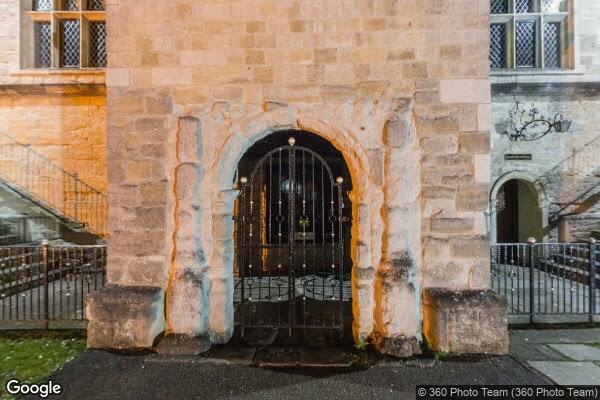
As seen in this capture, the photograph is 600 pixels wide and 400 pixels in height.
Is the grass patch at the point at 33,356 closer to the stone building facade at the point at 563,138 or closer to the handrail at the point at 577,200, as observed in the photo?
the stone building facade at the point at 563,138

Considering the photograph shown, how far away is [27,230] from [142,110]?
230 inches

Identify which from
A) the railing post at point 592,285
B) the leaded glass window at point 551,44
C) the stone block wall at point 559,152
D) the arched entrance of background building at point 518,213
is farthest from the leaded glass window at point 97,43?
the leaded glass window at point 551,44

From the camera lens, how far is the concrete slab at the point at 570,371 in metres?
2.87

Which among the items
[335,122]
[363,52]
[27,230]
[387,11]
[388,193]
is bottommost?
[27,230]

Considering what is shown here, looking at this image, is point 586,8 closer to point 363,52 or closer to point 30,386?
point 363,52

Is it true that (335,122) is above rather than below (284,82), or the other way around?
below

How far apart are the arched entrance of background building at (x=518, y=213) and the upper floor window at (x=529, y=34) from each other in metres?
3.00

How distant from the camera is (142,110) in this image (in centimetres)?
372

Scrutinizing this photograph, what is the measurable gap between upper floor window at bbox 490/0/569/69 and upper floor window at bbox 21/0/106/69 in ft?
31.8

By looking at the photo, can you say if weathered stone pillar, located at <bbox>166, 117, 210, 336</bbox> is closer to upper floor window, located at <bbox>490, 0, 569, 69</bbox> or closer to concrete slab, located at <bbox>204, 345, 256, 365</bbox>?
concrete slab, located at <bbox>204, 345, 256, 365</bbox>

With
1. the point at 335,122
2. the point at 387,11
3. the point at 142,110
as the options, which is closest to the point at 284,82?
the point at 335,122

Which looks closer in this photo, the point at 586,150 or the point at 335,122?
the point at 335,122

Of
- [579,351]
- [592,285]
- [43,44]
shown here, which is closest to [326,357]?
[579,351]

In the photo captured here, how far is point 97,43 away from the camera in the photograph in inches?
301
